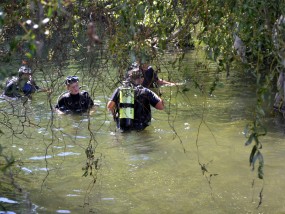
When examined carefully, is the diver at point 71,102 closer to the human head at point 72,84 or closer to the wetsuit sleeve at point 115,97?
the human head at point 72,84

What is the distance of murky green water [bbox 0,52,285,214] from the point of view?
7.12m

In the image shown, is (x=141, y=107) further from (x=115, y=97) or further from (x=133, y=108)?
(x=115, y=97)

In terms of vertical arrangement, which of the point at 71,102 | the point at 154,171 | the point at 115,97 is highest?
the point at 115,97

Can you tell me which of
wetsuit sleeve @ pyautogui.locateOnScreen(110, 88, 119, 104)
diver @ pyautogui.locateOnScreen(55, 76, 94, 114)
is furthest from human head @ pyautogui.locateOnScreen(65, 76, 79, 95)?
wetsuit sleeve @ pyautogui.locateOnScreen(110, 88, 119, 104)

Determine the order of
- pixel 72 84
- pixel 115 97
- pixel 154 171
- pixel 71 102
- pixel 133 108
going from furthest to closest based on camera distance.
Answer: pixel 71 102, pixel 72 84, pixel 133 108, pixel 115 97, pixel 154 171

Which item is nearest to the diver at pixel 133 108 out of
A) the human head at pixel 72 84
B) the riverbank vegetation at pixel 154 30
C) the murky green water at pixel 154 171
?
the murky green water at pixel 154 171

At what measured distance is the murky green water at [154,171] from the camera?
7.12m

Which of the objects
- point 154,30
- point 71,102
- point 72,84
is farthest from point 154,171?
point 71,102

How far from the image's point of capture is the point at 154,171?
8.65 metres

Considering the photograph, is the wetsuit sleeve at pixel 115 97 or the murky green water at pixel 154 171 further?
the wetsuit sleeve at pixel 115 97

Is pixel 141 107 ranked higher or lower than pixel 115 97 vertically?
lower

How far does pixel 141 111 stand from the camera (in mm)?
10844

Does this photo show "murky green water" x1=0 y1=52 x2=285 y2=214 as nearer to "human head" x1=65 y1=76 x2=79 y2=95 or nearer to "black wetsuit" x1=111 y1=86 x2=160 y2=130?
"black wetsuit" x1=111 y1=86 x2=160 y2=130

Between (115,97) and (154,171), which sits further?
(115,97)
